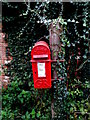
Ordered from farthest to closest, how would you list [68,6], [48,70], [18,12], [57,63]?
[18,12] < [68,6] < [57,63] < [48,70]

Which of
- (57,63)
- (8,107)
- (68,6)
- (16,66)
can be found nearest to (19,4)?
(68,6)

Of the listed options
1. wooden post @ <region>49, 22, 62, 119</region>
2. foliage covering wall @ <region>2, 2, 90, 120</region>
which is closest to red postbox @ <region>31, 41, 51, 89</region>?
wooden post @ <region>49, 22, 62, 119</region>

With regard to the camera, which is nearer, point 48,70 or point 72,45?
point 48,70

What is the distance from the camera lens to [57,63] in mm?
2230

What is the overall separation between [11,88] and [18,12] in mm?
1370

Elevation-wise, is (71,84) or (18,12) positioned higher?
(18,12)

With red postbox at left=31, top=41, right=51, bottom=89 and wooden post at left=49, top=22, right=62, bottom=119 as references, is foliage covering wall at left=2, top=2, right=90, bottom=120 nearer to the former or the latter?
wooden post at left=49, top=22, right=62, bottom=119

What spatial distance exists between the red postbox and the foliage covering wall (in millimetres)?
523

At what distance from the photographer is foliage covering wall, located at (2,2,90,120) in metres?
2.60

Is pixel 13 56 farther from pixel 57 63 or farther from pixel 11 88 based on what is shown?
pixel 57 63

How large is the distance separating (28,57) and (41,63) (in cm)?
96

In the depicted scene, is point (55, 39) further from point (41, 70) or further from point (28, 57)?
point (28, 57)

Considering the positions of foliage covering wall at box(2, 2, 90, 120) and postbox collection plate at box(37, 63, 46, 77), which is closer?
postbox collection plate at box(37, 63, 46, 77)

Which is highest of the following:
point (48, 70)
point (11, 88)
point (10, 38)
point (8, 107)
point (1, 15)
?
point (1, 15)
